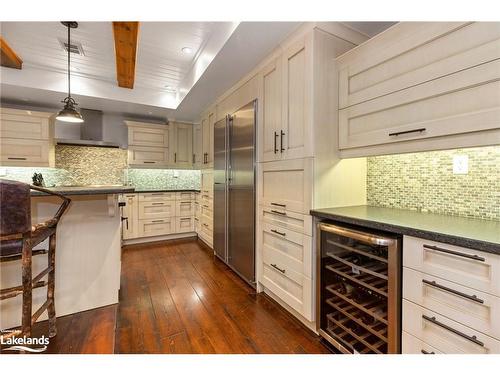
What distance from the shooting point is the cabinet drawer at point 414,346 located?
1.03 m

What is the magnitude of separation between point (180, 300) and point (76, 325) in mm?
764

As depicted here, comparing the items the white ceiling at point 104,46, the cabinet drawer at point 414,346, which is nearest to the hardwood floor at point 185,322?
the cabinet drawer at point 414,346

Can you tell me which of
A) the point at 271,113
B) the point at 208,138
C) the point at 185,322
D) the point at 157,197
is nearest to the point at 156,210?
the point at 157,197

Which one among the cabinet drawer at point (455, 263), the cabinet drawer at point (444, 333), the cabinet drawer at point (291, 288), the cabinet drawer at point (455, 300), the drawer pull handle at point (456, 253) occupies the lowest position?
the cabinet drawer at point (291, 288)

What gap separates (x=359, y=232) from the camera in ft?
4.26

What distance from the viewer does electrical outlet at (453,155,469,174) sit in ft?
4.50

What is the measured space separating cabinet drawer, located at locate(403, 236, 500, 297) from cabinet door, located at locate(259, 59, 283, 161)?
46.5 inches

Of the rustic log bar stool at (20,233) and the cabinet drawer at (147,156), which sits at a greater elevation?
the cabinet drawer at (147,156)

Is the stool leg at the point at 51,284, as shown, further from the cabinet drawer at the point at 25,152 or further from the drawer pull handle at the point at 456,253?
the cabinet drawer at the point at 25,152

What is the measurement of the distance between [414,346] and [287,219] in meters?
1.06

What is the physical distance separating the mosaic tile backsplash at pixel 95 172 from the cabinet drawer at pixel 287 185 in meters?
3.19

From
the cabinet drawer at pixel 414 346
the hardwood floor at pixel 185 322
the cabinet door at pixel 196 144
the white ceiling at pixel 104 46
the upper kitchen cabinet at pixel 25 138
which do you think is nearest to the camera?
the cabinet drawer at pixel 414 346

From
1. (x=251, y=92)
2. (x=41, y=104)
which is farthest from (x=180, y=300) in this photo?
(x=41, y=104)
